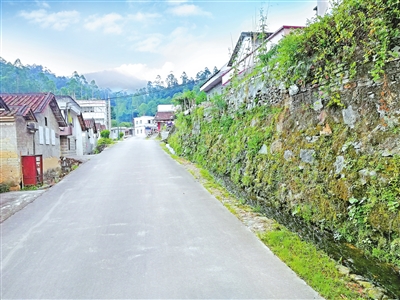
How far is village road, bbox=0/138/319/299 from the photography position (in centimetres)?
363

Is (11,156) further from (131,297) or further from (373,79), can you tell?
(373,79)

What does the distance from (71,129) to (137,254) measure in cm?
2071

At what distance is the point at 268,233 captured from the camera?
5.41 m

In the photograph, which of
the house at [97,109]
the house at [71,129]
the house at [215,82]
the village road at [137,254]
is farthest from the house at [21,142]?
the house at [97,109]

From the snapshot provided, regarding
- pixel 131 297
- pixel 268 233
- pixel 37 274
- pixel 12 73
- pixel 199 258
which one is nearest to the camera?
pixel 131 297

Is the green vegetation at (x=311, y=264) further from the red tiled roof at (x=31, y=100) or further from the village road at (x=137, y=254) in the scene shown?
the red tiled roof at (x=31, y=100)

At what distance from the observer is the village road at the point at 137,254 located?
11.9 feet

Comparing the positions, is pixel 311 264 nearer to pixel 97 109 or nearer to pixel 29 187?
pixel 29 187

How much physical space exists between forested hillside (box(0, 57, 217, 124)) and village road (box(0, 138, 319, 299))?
140 feet

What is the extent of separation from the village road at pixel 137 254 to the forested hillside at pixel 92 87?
1683 inches

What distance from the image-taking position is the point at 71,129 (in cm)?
2283

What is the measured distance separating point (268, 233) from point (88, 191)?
22.2ft

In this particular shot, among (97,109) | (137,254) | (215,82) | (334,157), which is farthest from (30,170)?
(97,109)

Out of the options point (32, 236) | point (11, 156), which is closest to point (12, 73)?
point (11, 156)
